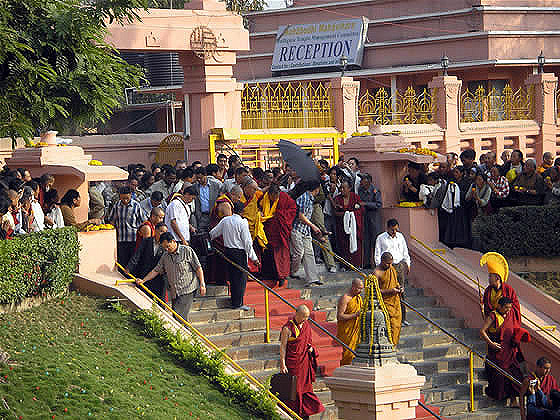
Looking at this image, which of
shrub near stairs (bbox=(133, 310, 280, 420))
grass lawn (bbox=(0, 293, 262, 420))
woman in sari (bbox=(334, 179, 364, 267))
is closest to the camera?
grass lawn (bbox=(0, 293, 262, 420))

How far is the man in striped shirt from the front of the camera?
50.2ft

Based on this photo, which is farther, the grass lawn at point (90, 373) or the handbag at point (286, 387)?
the handbag at point (286, 387)

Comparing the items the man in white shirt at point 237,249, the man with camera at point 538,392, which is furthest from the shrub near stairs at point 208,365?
the man with camera at point 538,392

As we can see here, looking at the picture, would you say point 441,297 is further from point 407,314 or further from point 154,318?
point 154,318

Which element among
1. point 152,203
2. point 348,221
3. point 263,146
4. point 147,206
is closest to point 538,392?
point 348,221

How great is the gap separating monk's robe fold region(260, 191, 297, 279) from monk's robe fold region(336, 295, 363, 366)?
2.26 meters

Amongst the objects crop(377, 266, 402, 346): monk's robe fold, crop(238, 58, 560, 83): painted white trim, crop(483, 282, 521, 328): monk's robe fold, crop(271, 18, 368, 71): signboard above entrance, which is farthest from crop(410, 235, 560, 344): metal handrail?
crop(271, 18, 368, 71): signboard above entrance

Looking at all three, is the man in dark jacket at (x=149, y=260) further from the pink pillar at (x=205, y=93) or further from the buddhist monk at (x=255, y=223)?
the pink pillar at (x=205, y=93)

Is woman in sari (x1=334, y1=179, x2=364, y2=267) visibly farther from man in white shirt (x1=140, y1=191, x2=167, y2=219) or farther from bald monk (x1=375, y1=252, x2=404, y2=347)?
man in white shirt (x1=140, y1=191, x2=167, y2=219)

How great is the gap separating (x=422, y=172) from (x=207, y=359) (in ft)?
23.2

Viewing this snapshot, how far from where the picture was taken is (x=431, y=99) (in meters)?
25.3

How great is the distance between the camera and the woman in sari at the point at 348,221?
17281 millimetres

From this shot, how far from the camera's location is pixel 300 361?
12719mm

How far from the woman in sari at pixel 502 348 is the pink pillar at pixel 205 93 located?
339 inches
